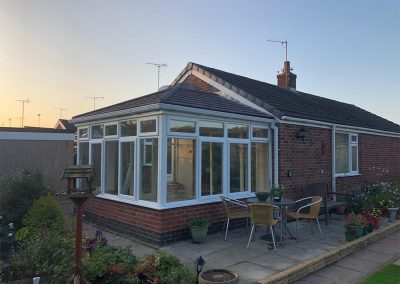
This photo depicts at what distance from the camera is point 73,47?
8086mm

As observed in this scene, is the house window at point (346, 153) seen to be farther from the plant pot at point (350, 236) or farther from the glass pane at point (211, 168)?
the glass pane at point (211, 168)

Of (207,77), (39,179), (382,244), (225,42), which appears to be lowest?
(382,244)

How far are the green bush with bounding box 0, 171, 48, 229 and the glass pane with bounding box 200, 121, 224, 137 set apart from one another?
4301mm

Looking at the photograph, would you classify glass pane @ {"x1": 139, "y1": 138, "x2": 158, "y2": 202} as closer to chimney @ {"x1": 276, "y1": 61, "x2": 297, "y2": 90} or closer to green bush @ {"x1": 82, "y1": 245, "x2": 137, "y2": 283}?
green bush @ {"x1": 82, "y1": 245, "x2": 137, "y2": 283}

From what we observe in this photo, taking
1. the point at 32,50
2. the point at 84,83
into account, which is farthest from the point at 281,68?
the point at 32,50

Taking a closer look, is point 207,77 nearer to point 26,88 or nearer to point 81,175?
point 26,88

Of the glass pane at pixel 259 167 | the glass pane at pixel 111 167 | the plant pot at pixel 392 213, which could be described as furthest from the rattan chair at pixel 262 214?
the plant pot at pixel 392 213

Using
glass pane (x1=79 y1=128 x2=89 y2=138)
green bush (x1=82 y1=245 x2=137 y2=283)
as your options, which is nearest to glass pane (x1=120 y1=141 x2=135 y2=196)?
glass pane (x1=79 y1=128 x2=89 y2=138)

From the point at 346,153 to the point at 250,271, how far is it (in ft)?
27.4

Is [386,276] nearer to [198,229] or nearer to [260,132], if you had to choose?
[198,229]

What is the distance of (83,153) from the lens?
954cm

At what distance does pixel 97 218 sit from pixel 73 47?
173 inches

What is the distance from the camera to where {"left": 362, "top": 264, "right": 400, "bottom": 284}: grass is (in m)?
5.13

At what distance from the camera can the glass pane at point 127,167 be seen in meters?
7.60
